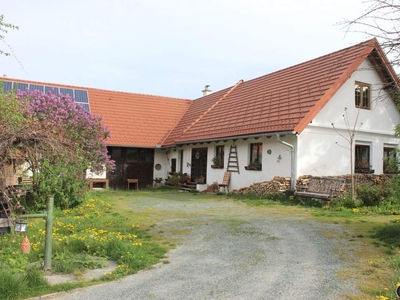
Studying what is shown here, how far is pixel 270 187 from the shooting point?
14859mm

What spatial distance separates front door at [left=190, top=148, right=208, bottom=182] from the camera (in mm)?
20016

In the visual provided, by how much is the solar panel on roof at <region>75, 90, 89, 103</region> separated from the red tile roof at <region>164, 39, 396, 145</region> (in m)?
5.76

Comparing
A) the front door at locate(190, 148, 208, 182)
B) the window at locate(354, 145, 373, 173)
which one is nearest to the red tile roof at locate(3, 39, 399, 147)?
the front door at locate(190, 148, 208, 182)

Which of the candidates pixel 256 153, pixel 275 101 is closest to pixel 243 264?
pixel 256 153

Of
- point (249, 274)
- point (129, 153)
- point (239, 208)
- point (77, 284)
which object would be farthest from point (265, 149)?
point (77, 284)

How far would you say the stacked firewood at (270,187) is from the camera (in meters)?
14.4

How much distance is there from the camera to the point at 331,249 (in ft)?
21.8

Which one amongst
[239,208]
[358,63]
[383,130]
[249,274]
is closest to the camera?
[249,274]

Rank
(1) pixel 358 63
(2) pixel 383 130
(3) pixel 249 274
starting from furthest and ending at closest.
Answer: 1. (2) pixel 383 130
2. (1) pixel 358 63
3. (3) pixel 249 274

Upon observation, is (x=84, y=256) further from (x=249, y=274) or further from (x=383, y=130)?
(x=383, y=130)

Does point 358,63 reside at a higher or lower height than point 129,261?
higher

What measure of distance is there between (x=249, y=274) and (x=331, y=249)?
217cm

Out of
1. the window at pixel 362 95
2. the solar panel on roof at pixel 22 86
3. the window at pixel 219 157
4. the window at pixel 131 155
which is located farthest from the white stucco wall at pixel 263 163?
the solar panel on roof at pixel 22 86

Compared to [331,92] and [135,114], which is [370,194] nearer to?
[331,92]
